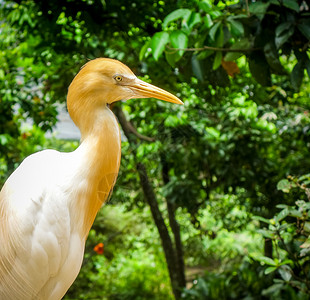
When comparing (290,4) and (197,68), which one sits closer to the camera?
(290,4)

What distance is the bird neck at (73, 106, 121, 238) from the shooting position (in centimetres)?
59

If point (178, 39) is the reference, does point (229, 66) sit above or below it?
above

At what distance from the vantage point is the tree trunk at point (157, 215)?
1.74 m

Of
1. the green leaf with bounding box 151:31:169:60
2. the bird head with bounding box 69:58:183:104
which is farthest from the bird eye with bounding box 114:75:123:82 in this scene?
the green leaf with bounding box 151:31:169:60

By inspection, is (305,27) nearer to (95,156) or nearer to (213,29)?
(213,29)

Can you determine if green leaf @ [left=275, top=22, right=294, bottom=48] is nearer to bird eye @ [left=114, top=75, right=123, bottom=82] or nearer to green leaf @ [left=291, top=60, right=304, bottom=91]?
green leaf @ [left=291, top=60, right=304, bottom=91]

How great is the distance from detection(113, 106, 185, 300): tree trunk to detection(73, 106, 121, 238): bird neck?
100 centimetres

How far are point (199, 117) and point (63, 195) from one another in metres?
1.23

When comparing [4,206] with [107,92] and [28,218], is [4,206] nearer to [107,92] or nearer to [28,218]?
[28,218]

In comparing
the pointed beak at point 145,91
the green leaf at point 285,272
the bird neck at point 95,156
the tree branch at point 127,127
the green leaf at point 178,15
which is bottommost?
the bird neck at point 95,156

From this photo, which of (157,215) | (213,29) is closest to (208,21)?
(213,29)

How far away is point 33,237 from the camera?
1.82 ft

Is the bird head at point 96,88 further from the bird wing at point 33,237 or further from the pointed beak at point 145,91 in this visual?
the bird wing at point 33,237

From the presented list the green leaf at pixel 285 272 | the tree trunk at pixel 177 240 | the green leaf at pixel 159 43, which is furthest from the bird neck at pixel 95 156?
the tree trunk at pixel 177 240
